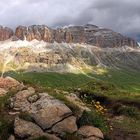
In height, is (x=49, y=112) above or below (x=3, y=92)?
below

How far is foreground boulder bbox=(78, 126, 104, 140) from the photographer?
80.4ft

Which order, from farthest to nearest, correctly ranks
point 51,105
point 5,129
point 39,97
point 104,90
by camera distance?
point 104,90, point 39,97, point 51,105, point 5,129

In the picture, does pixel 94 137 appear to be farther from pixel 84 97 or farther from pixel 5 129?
pixel 84 97

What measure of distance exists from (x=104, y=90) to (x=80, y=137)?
23.2 m

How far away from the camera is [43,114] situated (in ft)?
82.5

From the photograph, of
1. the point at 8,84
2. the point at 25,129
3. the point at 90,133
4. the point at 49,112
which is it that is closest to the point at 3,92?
the point at 8,84

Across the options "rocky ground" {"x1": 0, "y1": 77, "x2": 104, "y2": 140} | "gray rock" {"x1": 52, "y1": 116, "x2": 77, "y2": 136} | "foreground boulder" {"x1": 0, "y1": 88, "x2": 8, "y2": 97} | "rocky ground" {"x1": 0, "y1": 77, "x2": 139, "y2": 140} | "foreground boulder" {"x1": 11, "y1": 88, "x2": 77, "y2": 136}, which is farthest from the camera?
"foreground boulder" {"x1": 0, "y1": 88, "x2": 8, "y2": 97}

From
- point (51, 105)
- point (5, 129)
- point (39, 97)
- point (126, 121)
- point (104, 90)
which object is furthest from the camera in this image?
point (104, 90)

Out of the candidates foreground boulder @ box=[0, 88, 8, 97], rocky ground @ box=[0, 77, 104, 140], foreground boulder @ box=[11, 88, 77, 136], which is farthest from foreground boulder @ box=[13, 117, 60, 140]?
foreground boulder @ box=[0, 88, 8, 97]

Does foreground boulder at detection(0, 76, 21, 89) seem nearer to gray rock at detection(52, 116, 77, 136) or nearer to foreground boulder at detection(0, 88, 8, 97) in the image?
foreground boulder at detection(0, 88, 8, 97)

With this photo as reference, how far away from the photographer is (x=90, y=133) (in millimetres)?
24781

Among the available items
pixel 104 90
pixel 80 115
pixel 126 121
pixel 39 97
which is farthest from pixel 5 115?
pixel 104 90

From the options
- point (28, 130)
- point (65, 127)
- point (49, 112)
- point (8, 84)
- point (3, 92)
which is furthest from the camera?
point (8, 84)

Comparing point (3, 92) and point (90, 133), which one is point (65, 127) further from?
point (3, 92)
